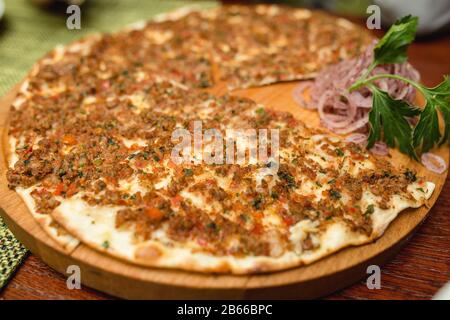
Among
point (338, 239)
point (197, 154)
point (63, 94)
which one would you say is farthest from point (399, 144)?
point (63, 94)

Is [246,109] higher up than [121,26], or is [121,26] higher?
[121,26]

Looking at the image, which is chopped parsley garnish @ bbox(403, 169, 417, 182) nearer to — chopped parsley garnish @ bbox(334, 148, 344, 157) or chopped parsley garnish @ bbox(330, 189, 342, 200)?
chopped parsley garnish @ bbox(334, 148, 344, 157)

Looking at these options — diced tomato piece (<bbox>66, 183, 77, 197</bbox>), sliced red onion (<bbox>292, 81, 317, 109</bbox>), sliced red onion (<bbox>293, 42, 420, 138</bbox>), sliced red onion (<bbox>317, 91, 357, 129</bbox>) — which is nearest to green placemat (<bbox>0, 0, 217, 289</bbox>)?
diced tomato piece (<bbox>66, 183, 77, 197</bbox>)

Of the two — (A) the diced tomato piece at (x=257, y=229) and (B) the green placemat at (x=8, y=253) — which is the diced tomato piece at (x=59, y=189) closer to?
(B) the green placemat at (x=8, y=253)

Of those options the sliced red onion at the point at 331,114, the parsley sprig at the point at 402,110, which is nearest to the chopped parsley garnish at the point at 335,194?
the parsley sprig at the point at 402,110

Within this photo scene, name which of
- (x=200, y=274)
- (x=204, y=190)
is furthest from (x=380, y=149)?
(x=200, y=274)
